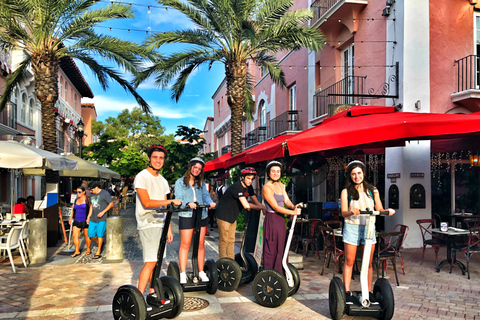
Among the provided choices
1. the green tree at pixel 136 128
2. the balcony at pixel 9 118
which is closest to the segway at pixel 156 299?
the balcony at pixel 9 118

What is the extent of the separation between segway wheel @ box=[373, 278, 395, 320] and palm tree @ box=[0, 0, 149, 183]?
9.54 metres

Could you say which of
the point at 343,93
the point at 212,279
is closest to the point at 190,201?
the point at 212,279

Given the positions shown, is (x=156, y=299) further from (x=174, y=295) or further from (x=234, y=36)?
(x=234, y=36)

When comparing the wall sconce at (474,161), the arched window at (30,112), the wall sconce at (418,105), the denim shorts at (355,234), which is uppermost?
the arched window at (30,112)

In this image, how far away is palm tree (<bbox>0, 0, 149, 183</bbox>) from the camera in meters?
11.1

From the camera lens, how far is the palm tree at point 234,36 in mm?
12305

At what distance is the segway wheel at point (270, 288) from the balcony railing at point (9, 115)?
1580cm

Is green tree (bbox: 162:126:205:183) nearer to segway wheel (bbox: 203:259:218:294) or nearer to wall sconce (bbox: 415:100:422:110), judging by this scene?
wall sconce (bbox: 415:100:422:110)

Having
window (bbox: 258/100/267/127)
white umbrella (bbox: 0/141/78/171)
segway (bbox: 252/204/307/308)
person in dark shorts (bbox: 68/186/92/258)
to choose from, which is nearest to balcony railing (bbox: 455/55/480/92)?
segway (bbox: 252/204/307/308)

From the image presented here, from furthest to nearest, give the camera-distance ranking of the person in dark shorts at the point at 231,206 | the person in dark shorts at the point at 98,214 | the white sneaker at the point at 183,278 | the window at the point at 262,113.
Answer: the window at the point at 262,113, the person in dark shorts at the point at 98,214, the person in dark shorts at the point at 231,206, the white sneaker at the point at 183,278

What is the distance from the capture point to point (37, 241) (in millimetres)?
8109

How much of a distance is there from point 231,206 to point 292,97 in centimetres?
1499

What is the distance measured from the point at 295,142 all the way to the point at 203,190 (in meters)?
2.04

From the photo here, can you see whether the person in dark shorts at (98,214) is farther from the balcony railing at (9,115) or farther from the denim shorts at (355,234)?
the balcony railing at (9,115)
